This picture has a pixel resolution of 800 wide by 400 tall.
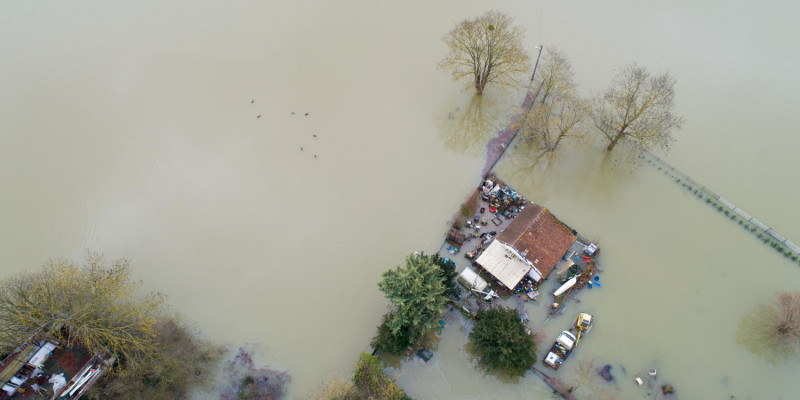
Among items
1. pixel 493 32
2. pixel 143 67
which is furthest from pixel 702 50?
pixel 143 67

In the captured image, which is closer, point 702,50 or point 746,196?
point 746,196

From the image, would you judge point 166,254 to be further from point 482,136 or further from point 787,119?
point 787,119

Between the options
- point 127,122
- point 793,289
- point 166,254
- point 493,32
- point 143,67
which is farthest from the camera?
point 143,67

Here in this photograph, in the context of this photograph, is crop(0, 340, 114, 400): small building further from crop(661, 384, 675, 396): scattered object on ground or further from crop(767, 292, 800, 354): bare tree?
crop(767, 292, 800, 354): bare tree

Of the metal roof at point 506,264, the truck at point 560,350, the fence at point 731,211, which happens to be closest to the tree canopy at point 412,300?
the metal roof at point 506,264

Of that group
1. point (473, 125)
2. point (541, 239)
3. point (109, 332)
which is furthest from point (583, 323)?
point (109, 332)

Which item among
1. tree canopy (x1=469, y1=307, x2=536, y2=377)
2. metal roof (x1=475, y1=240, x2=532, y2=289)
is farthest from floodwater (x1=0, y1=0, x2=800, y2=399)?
metal roof (x1=475, y1=240, x2=532, y2=289)

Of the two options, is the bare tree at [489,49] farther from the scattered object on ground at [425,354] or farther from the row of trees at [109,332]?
the row of trees at [109,332]
